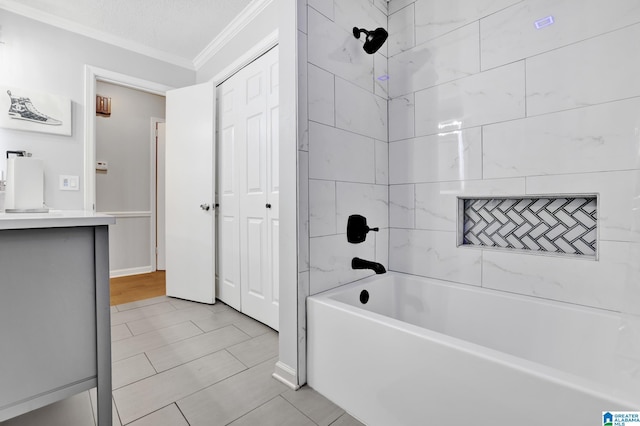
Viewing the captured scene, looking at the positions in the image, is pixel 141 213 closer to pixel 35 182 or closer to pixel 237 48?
pixel 237 48

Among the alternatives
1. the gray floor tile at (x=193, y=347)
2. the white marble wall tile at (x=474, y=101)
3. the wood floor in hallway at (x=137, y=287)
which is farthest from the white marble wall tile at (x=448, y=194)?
the wood floor in hallway at (x=137, y=287)

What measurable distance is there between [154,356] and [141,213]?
2.73 metres

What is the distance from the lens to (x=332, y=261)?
5.16ft

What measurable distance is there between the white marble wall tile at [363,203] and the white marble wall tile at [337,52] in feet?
2.04

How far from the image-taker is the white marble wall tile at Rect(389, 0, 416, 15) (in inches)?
72.5

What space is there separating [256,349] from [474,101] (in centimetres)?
193

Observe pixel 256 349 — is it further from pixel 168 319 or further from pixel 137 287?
pixel 137 287

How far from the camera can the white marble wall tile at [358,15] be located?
1.61 metres

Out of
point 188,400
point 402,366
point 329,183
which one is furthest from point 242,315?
point 402,366

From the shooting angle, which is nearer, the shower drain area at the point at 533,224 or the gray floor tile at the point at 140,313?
the shower drain area at the point at 533,224

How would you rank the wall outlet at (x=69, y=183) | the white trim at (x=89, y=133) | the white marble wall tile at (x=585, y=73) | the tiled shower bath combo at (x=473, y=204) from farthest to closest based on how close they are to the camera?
the white trim at (x=89, y=133), the wall outlet at (x=69, y=183), the white marble wall tile at (x=585, y=73), the tiled shower bath combo at (x=473, y=204)

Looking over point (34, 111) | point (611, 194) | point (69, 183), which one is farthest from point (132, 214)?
point (611, 194)

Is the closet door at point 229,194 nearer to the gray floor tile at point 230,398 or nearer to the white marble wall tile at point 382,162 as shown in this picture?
the gray floor tile at point 230,398

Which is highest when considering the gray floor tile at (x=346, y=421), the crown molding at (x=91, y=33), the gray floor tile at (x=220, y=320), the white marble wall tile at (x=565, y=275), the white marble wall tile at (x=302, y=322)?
the crown molding at (x=91, y=33)
